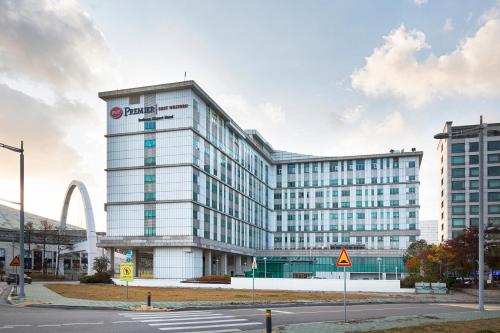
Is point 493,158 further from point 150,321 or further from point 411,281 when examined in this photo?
point 150,321

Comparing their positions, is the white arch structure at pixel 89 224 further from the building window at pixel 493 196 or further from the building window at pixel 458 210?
the building window at pixel 493 196

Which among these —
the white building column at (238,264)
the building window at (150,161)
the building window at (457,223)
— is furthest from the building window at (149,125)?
the building window at (457,223)

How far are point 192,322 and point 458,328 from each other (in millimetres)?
10492

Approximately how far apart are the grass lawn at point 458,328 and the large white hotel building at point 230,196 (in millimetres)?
A: 55887

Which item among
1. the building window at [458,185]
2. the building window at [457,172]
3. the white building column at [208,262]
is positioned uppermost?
the building window at [457,172]

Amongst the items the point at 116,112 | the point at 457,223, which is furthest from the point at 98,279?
the point at 457,223

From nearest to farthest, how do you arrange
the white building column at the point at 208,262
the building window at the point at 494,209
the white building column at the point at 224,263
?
the white building column at the point at 208,262
the white building column at the point at 224,263
the building window at the point at 494,209

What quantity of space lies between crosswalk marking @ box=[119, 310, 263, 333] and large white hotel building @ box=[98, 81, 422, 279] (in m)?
49.7

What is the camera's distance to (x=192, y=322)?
67.7 ft

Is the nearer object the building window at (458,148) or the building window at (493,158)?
the building window at (493,158)

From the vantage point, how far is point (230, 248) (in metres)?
89.2

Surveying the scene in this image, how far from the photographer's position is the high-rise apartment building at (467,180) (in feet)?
377

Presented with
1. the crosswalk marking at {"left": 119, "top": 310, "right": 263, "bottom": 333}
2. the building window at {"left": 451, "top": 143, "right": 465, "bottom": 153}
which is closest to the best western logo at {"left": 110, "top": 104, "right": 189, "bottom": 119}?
the crosswalk marking at {"left": 119, "top": 310, "right": 263, "bottom": 333}

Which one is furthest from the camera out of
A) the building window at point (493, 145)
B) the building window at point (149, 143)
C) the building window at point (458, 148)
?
the building window at point (458, 148)
